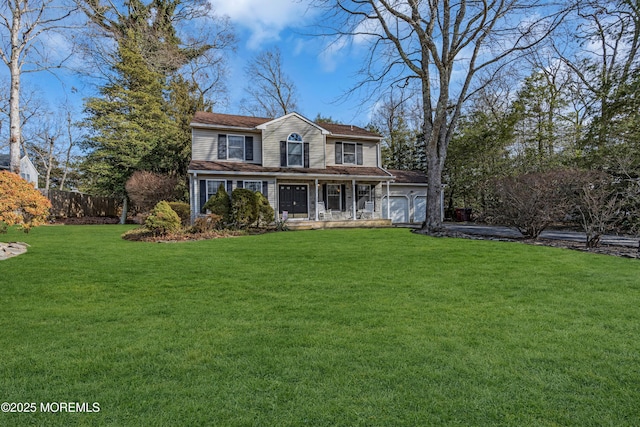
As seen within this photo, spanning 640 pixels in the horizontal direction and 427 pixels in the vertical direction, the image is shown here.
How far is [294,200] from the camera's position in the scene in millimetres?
18922

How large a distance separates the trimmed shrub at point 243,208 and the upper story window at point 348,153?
24.8 ft

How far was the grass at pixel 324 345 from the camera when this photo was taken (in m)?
2.25

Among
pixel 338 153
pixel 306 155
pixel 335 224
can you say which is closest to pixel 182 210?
pixel 335 224

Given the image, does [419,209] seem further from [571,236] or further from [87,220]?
[87,220]

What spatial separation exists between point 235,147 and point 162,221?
746cm

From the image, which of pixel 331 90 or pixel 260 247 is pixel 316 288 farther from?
pixel 331 90

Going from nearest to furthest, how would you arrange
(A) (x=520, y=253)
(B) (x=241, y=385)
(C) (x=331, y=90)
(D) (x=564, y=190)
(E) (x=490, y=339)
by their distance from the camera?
1. (B) (x=241, y=385)
2. (E) (x=490, y=339)
3. (A) (x=520, y=253)
4. (D) (x=564, y=190)
5. (C) (x=331, y=90)

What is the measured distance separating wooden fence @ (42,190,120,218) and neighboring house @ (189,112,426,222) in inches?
412

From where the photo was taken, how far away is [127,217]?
21.8 m

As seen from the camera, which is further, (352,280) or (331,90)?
(331,90)

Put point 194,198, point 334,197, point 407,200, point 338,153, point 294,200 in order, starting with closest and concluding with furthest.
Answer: point 194,198 → point 294,200 → point 334,197 → point 338,153 → point 407,200

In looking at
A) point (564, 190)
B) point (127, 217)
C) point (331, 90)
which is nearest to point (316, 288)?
point (564, 190)

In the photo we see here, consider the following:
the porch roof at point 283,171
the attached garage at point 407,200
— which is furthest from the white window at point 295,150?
the attached garage at point 407,200

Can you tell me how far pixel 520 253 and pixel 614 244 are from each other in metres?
4.24
